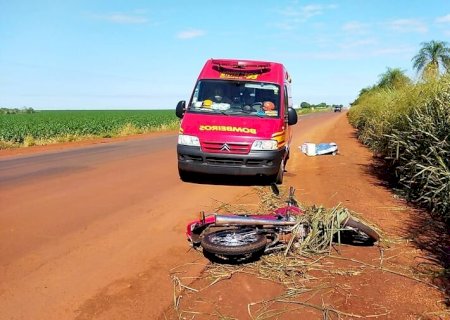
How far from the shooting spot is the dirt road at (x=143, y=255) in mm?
3727

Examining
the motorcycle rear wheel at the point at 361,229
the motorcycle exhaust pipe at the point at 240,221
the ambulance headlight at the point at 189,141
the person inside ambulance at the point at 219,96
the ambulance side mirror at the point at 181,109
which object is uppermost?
the person inside ambulance at the point at 219,96

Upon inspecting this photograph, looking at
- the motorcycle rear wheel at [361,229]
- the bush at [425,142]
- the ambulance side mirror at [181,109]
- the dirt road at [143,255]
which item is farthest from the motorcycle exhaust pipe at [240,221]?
the ambulance side mirror at [181,109]

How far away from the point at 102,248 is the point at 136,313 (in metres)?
1.69

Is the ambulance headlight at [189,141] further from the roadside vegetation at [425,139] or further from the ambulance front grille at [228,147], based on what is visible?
the roadside vegetation at [425,139]

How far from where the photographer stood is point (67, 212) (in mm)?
6750

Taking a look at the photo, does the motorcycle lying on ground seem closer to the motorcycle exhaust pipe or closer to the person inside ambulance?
the motorcycle exhaust pipe

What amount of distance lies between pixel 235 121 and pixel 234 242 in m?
4.55

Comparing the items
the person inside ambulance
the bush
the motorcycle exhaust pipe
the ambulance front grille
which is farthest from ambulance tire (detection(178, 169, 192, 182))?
the motorcycle exhaust pipe

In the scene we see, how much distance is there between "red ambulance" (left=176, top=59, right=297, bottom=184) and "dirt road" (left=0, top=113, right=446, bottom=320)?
546mm

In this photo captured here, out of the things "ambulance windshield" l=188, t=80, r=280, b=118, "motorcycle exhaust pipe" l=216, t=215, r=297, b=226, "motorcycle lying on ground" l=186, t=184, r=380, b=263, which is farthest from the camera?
"ambulance windshield" l=188, t=80, r=280, b=118

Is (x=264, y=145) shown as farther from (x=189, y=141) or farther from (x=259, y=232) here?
(x=259, y=232)

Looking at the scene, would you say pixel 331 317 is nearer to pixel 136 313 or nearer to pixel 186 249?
pixel 136 313

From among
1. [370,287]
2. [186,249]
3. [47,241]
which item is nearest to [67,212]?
[47,241]

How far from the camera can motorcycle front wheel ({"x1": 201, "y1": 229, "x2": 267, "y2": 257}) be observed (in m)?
4.47
